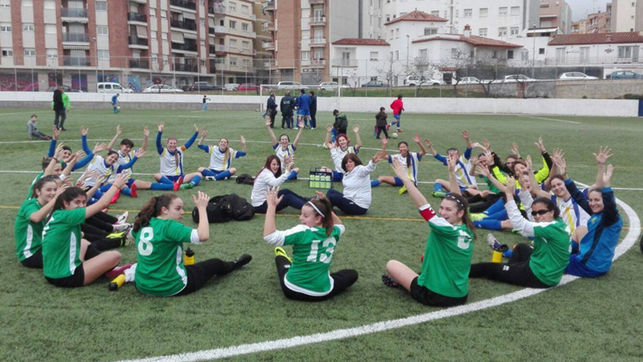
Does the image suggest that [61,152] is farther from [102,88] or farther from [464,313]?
[102,88]

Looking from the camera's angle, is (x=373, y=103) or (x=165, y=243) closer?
(x=165, y=243)

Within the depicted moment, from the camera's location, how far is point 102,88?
171ft

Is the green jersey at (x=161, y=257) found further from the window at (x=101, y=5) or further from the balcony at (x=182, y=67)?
the window at (x=101, y=5)

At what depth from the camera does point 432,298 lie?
5.59 meters

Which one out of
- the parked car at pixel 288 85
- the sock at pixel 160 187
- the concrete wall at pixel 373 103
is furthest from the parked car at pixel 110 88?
the sock at pixel 160 187

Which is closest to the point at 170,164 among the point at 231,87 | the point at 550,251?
the point at 550,251

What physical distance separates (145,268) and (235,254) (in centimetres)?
202

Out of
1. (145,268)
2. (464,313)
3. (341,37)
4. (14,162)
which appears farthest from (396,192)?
(341,37)

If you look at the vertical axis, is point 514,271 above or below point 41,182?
below

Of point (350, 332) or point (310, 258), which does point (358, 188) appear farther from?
point (350, 332)

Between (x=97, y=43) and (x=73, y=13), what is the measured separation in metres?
4.66

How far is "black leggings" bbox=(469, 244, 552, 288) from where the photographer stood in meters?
6.23

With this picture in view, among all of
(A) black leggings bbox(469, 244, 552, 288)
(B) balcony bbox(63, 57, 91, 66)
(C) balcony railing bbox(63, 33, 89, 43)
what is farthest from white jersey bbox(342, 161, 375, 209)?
(C) balcony railing bbox(63, 33, 89, 43)

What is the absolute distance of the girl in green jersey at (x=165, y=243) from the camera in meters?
5.32
